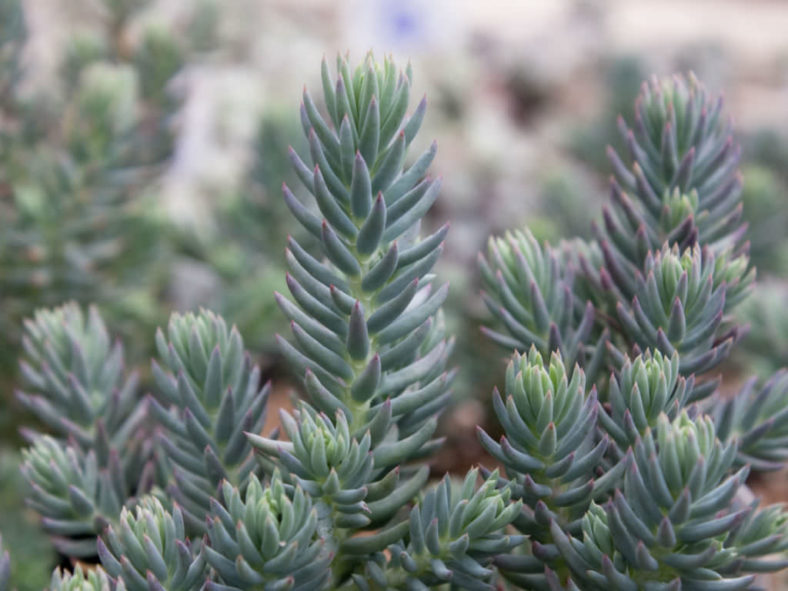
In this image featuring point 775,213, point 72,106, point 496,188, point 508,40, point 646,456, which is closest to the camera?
point 646,456

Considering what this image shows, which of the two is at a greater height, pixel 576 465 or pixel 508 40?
pixel 508 40

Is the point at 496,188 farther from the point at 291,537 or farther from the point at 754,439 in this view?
the point at 291,537

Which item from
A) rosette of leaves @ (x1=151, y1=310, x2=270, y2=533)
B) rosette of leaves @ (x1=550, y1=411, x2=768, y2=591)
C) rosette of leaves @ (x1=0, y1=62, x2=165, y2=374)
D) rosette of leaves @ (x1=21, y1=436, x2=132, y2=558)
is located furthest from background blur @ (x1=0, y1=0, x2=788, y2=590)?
rosette of leaves @ (x1=550, y1=411, x2=768, y2=591)

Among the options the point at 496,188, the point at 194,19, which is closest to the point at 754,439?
the point at 194,19

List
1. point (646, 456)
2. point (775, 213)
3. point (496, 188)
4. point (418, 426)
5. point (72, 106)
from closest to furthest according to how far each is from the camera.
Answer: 1. point (646, 456)
2. point (418, 426)
3. point (72, 106)
4. point (775, 213)
5. point (496, 188)

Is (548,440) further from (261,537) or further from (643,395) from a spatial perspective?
(261,537)

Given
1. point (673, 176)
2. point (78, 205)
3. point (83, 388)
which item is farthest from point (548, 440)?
point (78, 205)

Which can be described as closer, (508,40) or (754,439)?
(754,439)

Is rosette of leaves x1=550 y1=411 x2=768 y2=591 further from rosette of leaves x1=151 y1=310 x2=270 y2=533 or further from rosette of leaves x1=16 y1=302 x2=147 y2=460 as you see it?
rosette of leaves x1=16 y1=302 x2=147 y2=460

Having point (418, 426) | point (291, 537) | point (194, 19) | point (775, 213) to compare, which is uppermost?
point (194, 19)
